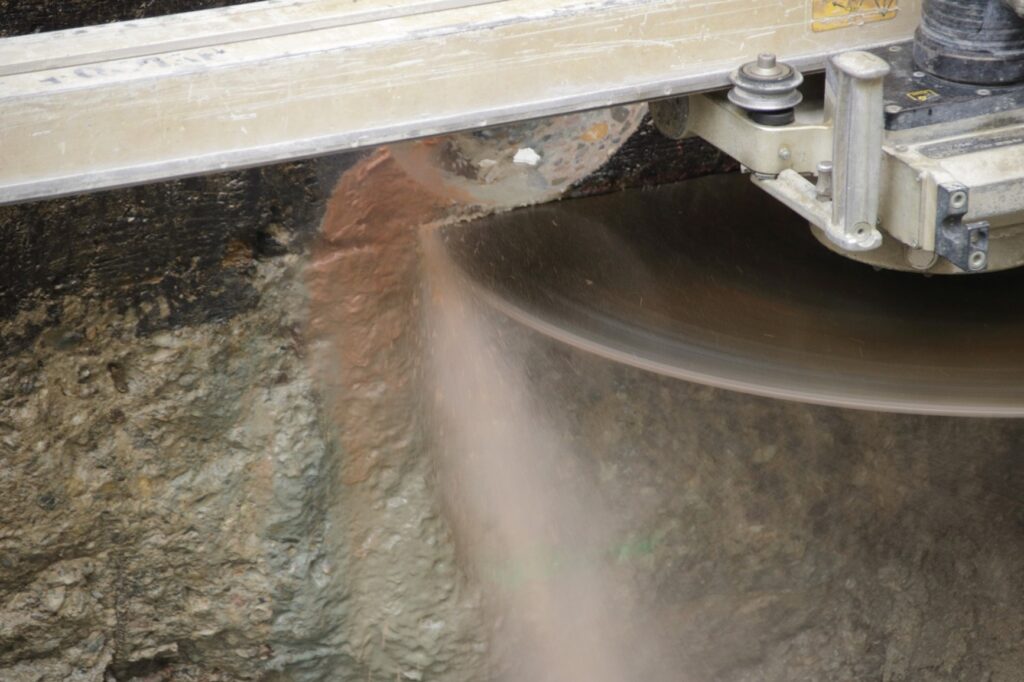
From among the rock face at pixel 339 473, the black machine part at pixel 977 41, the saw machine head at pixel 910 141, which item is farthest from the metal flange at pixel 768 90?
the rock face at pixel 339 473

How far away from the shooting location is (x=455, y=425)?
164 centimetres

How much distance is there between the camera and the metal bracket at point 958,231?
0.97m

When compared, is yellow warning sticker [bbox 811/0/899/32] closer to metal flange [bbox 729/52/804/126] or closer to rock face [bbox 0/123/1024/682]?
metal flange [bbox 729/52/804/126]

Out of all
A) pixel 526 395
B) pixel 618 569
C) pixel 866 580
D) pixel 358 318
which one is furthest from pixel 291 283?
pixel 866 580

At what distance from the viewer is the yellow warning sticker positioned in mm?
1124

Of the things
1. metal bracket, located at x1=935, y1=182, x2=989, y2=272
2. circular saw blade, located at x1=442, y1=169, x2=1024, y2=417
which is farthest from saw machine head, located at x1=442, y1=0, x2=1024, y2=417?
metal bracket, located at x1=935, y1=182, x2=989, y2=272

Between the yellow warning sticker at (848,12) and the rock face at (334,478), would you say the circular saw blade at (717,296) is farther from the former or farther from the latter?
the yellow warning sticker at (848,12)

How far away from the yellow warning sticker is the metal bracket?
0.81ft

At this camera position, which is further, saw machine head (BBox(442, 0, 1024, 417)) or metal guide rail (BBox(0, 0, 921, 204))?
saw machine head (BBox(442, 0, 1024, 417))

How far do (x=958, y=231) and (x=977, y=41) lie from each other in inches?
8.2

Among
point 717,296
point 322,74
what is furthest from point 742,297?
point 322,74

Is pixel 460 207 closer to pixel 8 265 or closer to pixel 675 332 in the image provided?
pixel 675 332

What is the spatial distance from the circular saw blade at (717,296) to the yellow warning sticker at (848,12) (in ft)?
1.66

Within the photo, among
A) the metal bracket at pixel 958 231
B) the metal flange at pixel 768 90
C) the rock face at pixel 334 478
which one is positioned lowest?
the rock face at pixel 334 478
